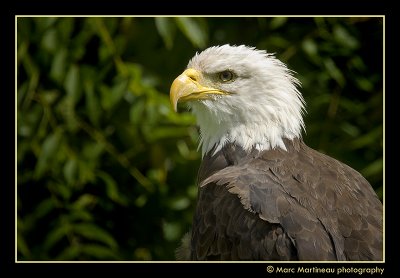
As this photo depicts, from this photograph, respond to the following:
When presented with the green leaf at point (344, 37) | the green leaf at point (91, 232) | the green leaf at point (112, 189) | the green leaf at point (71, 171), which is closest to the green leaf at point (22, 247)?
the green leaf at point (91, 232)

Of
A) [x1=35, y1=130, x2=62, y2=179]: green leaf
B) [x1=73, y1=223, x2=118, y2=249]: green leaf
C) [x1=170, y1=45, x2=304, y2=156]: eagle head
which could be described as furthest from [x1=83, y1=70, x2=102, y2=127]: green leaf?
[x1=170, y1=45, x2=304, y2=156]: eagle head

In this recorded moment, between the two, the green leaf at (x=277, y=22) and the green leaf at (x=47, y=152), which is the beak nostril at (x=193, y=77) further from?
the green leaf at (x=47, y=152)

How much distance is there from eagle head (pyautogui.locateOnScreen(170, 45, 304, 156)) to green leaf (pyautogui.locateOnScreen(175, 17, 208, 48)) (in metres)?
0.55

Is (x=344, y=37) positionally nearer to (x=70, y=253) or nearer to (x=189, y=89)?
(x=189, y=89)

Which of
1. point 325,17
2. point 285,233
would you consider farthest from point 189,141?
point 285,233

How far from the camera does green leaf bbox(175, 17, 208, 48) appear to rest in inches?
183

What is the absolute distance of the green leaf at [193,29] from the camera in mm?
4660

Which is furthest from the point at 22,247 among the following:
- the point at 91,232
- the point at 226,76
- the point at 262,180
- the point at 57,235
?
the point at 262,180

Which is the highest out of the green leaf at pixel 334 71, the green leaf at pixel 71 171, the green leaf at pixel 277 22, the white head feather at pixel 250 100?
the green leaf at pixel 277 22

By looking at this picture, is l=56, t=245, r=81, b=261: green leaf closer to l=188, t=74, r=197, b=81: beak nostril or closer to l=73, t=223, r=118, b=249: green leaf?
l=73, t=223, r=118, b=249: green leaf

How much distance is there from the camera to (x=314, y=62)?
521 centimetres

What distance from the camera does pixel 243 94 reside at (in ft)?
13.4

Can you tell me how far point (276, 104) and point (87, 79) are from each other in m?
1.46

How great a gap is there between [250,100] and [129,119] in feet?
5.02
